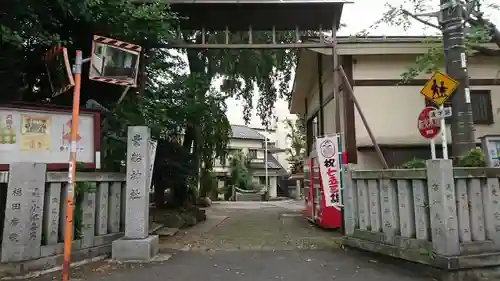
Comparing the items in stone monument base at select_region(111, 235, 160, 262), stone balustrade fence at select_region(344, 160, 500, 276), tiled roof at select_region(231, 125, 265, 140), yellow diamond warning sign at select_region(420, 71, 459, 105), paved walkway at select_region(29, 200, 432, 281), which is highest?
tiled roof at select_region(231, 125, 265, 140)

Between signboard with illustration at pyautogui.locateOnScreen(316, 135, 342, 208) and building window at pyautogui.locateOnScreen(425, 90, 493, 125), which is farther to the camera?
building window at pyautogui.locateOnScreen(425, 90, 493, 125)

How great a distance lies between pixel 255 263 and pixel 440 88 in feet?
14.1

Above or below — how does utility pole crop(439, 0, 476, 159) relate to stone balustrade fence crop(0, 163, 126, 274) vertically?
above

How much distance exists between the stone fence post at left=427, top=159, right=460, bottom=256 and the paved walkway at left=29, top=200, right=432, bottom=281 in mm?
607

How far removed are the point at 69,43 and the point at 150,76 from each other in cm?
290

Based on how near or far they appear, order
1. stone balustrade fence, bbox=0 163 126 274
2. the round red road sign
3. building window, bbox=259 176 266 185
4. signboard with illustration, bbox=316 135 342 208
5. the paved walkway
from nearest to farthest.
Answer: stone balustrade fence, bbox=0 163 126 274
the paved walkway
the round red road sign
signboard with illustration, bbox=316 135 342 208
building window, bbox=259 176 266 185

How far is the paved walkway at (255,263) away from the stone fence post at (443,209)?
61 centimetres

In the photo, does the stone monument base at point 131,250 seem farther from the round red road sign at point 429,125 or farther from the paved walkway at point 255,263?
the round red road sign at point 429,125

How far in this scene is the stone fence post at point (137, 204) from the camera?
646cm

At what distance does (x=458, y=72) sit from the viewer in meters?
6.79

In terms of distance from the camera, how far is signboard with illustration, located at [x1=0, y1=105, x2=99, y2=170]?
6.09 metres

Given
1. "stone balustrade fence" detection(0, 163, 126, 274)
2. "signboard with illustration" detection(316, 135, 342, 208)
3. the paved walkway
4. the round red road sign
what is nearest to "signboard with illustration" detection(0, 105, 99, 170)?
"stone balustrade fence" detection(0, 163, 126, 274)

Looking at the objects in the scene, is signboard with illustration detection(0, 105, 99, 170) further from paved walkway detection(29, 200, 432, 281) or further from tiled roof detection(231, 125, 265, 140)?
tiled roof detection(231, 125, 265, 140)

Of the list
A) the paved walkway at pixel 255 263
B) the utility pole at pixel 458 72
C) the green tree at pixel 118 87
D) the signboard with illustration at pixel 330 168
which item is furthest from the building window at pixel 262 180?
the utility pole at pixel 458 72
